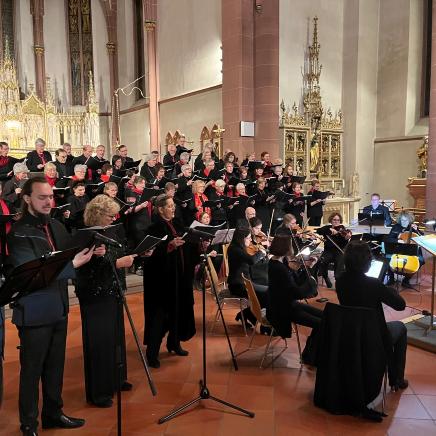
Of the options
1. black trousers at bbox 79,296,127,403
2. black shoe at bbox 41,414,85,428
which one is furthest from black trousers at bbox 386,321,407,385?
black shoe at bbox 41,414,85,428

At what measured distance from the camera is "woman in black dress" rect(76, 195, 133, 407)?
351cm

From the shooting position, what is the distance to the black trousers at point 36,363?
304 cm

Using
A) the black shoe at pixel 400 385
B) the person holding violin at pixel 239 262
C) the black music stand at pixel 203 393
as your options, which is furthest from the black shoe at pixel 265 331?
the black shoe at pixel 400 385

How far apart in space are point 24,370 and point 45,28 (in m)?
19.2

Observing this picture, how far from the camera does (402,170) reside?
14930 millimetres

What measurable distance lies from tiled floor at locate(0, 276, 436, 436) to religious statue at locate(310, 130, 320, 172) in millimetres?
9685

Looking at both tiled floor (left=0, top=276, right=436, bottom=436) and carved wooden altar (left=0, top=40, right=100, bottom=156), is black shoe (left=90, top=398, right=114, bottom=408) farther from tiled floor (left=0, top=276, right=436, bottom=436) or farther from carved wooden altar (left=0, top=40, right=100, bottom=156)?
carved wooden altar (left=0, top=40, right=100, bottom=156)

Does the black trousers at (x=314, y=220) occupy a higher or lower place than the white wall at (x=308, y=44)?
lower

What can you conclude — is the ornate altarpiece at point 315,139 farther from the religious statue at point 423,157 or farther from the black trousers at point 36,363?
the black trousers at point 36,363

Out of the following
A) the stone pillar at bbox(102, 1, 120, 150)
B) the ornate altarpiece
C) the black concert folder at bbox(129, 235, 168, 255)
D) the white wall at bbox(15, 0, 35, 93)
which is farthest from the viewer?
the stone pillar at bbox(102, 1, 120, 150)

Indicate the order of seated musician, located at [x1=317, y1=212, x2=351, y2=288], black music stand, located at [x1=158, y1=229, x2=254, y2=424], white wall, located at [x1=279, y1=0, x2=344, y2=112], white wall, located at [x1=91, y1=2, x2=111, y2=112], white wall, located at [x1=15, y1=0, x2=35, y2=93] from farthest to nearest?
white wall, located at [x1=91, y1=2, x2=111, y2=112] < white wall, located at [x1=15, y1=0, x2=35, y2=93] < white wall, located at [x1=279, y1=0, x2=344, y2=112] < seated musician, located at [x1=317, y1=212, x2=351, y2=288] < black music stand, located at [x1=158, y1=229, x2=254, y2=424]

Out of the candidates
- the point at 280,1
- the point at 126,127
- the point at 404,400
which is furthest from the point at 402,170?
the point at 404,400

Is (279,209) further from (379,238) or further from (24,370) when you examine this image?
(24,370)

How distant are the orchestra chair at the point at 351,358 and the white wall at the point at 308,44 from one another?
10690mm
